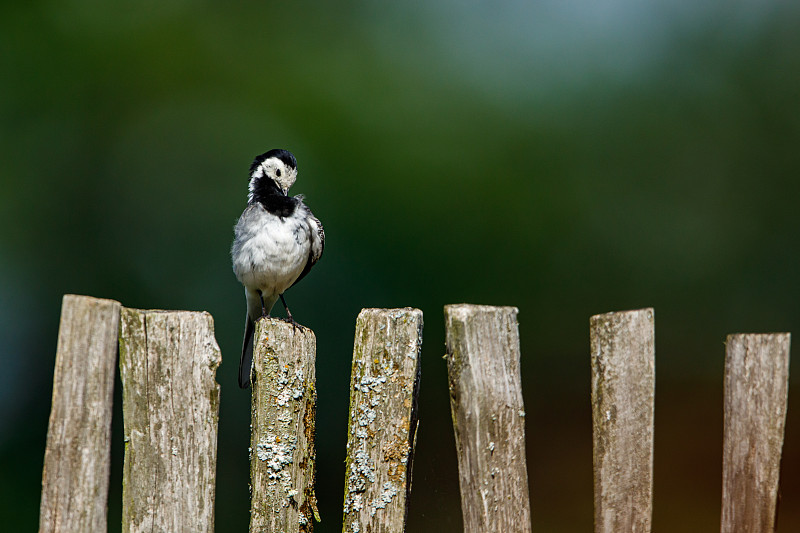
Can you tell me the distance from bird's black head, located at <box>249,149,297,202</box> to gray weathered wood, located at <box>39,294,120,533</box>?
1.76 m

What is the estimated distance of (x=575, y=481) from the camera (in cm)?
496

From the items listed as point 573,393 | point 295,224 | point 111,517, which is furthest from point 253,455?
point 573,393

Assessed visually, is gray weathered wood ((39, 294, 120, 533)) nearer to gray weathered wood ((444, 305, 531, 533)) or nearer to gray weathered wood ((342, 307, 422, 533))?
gray weathered wood ((342, 307, 422, 533))

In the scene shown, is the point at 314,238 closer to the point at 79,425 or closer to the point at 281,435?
the point at 281,435

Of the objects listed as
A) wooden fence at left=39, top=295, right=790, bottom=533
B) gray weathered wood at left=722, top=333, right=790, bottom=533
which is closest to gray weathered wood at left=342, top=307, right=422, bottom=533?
wooden fence at left=39, top=295, right=790, bottom=533

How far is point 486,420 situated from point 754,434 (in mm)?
807

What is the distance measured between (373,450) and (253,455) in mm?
298

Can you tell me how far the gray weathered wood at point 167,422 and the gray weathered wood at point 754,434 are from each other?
4.60ft

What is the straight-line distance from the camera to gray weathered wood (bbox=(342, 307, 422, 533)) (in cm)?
171

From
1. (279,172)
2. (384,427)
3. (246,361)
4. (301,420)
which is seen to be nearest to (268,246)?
(279,172)

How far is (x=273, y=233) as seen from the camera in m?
3.17

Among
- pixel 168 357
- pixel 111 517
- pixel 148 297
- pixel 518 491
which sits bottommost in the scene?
pixel 111 517

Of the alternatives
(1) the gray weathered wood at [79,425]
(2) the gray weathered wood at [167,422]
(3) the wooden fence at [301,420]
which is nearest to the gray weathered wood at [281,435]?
(3) the wooden fence at [301,420]

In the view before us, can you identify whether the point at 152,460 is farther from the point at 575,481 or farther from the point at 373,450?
the point at 575,481
